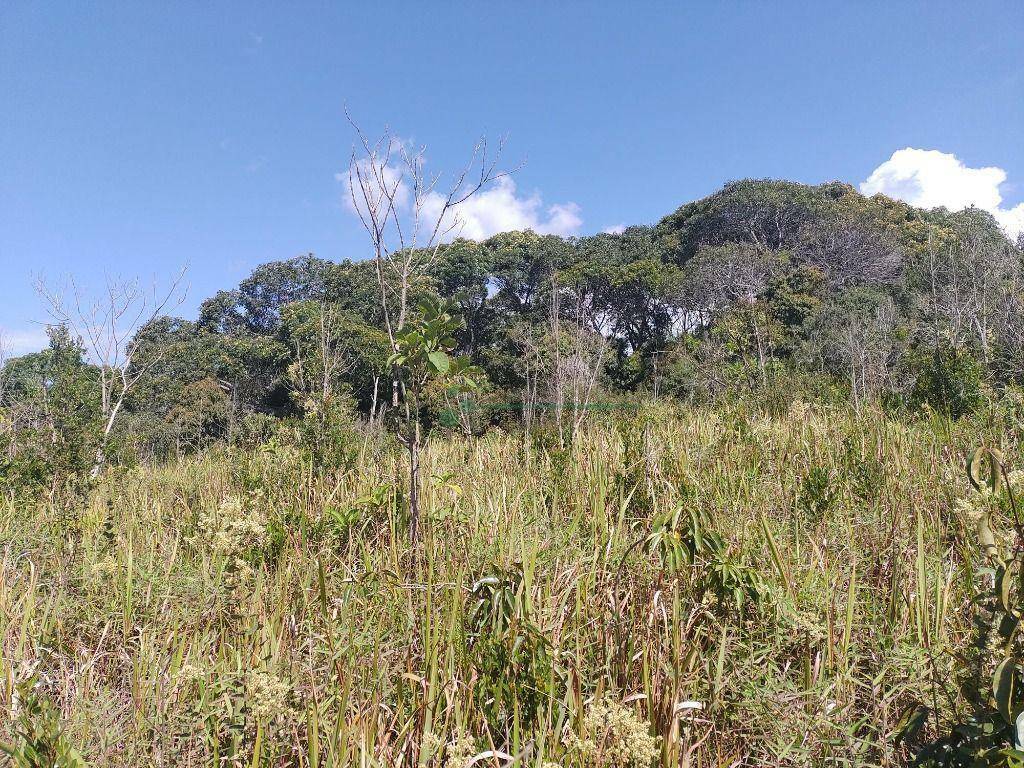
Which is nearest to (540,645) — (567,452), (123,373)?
(567,452)

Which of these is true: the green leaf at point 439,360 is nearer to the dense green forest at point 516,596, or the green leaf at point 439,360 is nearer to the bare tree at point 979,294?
the dense green forest at point 516,596

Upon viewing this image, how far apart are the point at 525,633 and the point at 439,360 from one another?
38.0 inches

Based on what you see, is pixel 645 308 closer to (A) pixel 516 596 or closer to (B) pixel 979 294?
(B) pixel 979 294

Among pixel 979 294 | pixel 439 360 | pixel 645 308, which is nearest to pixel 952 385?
pixel 439 360

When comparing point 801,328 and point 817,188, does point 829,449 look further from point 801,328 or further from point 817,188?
point 817,188

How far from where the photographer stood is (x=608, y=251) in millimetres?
24094

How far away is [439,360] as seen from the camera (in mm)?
1970

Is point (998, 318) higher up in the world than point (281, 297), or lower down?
lower down

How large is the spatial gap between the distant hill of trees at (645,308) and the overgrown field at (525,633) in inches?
323

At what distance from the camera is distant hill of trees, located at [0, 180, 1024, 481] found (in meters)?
14.4

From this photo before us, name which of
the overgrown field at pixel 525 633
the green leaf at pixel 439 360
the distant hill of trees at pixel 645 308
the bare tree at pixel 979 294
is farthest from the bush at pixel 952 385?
the bare tree at pixel 979 294

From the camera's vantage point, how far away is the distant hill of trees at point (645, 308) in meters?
14.4

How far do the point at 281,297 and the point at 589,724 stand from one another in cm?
3120

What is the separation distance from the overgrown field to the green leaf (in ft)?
2.02
